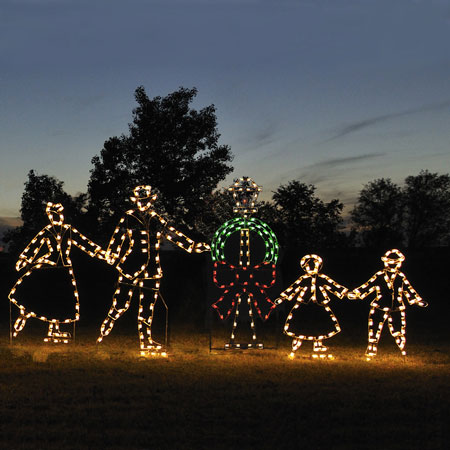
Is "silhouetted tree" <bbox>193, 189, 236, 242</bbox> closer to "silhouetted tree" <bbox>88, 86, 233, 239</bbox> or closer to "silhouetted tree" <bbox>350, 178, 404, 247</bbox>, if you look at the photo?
"silhouetted tree" <bbox>88, 86, 233, 239</bbox>

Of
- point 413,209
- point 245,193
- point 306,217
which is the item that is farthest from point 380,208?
point 245,193

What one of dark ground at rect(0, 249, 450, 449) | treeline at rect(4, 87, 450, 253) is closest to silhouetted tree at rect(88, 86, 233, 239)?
treeline at rect(4, 87, 450, 253)

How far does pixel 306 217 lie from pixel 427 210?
15.2 m

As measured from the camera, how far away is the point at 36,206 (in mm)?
31984

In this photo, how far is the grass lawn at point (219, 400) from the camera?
648cm

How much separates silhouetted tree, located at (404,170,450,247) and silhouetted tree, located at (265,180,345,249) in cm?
1159

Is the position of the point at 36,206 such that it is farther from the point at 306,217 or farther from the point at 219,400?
the point at 219,400

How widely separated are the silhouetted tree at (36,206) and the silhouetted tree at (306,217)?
8.48 meters

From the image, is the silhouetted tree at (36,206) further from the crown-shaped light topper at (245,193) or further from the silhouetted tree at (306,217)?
the crown-shaped light topper at (245,193)

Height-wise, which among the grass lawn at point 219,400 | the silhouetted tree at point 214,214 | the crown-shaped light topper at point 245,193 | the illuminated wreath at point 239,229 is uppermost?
the silhouetted tree at point 214,214

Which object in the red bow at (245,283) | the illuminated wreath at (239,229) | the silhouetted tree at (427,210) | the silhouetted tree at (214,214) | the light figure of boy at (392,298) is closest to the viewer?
the light figure of boy at (392,298)

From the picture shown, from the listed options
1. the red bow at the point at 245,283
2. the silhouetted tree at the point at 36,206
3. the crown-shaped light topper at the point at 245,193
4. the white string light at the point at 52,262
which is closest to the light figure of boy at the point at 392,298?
the red bow at the point at 245,283

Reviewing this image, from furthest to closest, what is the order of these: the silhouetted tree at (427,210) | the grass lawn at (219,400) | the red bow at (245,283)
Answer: the silhouetted tree at (427,210) → the red bow at (245,283) → the grass lawn at (219,400)

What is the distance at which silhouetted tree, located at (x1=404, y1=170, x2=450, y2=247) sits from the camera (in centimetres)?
4150
